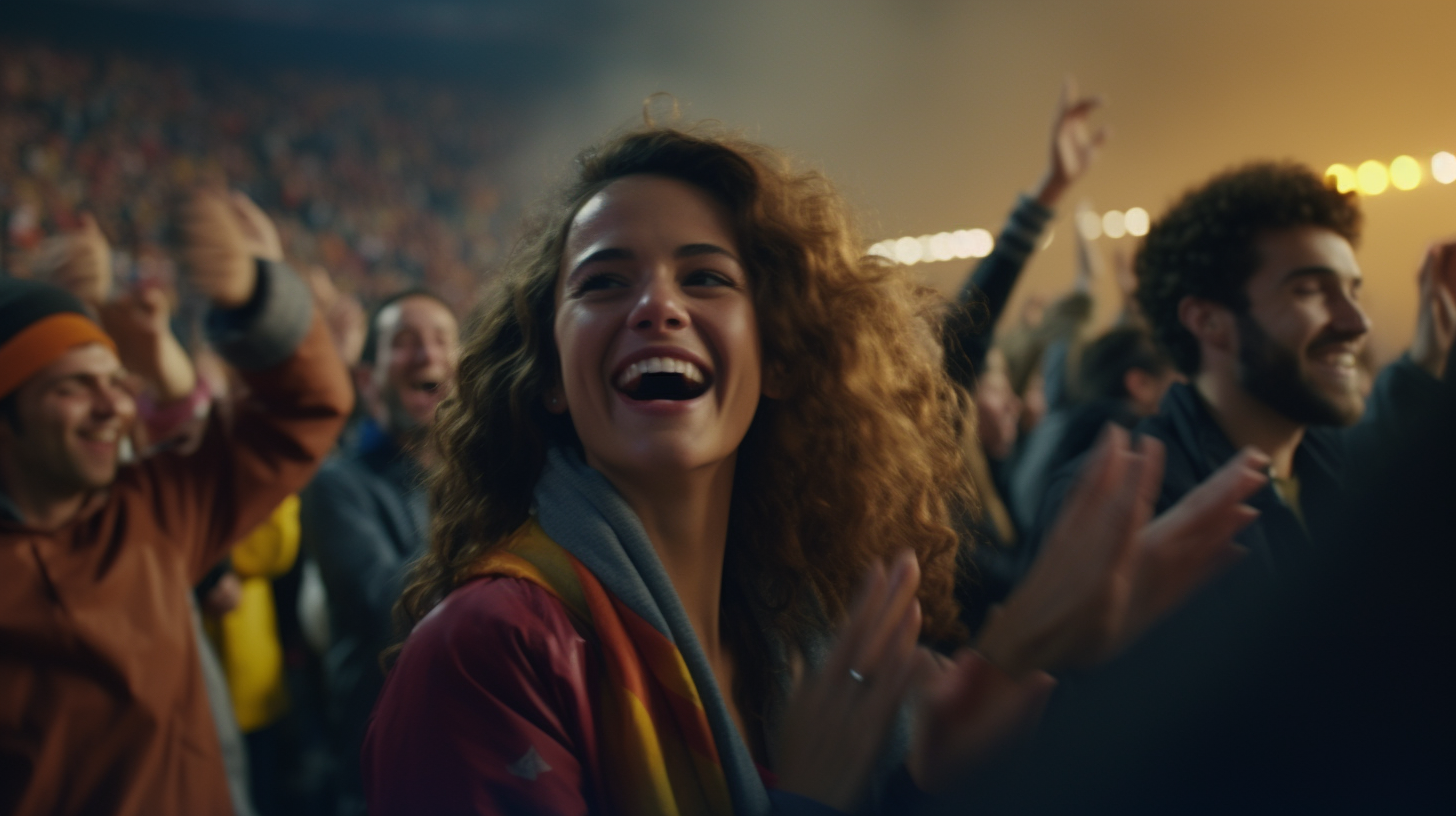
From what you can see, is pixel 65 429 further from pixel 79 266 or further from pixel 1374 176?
pixel 1374 176

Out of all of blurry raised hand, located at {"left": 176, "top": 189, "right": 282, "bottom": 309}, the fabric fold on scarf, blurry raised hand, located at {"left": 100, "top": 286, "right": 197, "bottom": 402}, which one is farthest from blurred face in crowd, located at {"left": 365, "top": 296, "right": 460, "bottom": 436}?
the fabric fold on scarf

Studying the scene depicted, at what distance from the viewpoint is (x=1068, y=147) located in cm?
253

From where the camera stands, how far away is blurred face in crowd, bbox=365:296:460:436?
274 cm

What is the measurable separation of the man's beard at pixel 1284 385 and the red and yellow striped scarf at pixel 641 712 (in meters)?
1.34

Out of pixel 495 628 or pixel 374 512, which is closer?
pixel 495 628

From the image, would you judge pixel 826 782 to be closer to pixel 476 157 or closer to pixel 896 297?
pixel 896 297

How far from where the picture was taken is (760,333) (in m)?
1.32

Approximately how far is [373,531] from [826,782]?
1931 mm

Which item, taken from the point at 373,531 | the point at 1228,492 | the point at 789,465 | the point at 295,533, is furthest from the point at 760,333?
the point at 295,533

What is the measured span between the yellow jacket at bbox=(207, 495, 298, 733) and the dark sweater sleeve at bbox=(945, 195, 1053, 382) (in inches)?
67.0

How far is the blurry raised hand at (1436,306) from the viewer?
185cm

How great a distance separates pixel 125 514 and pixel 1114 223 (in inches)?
329

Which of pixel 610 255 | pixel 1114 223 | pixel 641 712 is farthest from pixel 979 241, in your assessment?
pixel 641 712

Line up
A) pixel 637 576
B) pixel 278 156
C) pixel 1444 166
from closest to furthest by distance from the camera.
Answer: pixel 637 576
pixel 1444 166
pixel 278 156
